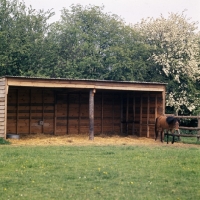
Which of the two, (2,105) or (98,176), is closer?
(98,176)

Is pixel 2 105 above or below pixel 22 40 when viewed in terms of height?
below

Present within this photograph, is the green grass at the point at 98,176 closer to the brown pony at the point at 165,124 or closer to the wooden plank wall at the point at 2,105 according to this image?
the wooden plank wall at the point at 2,105

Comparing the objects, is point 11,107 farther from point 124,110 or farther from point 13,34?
point 13,34

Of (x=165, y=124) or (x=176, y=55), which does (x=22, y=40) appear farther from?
(x=165, y=124)

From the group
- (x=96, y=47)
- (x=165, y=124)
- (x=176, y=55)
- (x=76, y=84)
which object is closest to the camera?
(x=76, y=84)

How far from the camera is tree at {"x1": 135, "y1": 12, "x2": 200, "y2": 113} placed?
3022 centimetres

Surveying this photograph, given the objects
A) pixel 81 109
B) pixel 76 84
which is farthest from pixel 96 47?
pixel 76 84

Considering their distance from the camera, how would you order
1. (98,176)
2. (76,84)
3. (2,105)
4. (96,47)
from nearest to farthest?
(98,176), (2,105), (76,84), (96,47)

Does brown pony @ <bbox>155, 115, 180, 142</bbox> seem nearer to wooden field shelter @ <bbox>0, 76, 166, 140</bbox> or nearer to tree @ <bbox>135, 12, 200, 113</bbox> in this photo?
wooden field shelter @ <bbox>0, 76, 166, 140</bbox>

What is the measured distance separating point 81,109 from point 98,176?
14721 millimetres

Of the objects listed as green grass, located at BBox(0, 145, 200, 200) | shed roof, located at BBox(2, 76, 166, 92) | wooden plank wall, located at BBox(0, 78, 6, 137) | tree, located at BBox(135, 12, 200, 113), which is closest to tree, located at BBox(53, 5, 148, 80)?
tree, located at BBox(135, 12, 200, 113)

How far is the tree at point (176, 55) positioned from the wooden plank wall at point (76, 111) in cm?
585

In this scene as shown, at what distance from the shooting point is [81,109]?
24500mm

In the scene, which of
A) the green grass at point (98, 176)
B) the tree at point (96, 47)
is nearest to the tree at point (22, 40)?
the tree at point (96, 47)
